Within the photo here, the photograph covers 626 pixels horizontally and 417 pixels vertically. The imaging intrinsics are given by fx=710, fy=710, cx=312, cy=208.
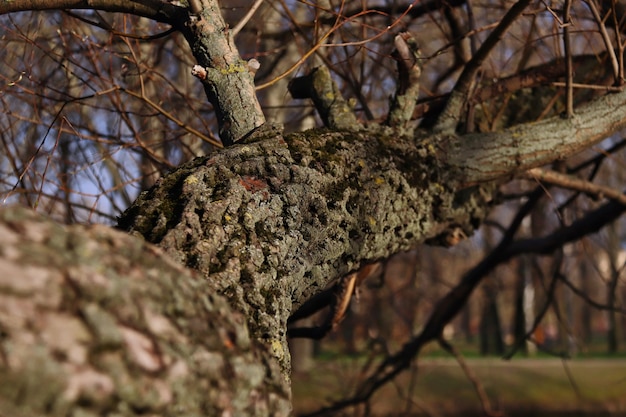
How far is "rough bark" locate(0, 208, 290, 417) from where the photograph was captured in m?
1.09

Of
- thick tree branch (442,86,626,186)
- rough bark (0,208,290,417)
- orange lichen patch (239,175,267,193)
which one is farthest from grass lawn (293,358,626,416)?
rough bark (0,208,290,417)

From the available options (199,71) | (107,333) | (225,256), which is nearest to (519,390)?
(199,71)

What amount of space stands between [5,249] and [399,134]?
1.94 meters

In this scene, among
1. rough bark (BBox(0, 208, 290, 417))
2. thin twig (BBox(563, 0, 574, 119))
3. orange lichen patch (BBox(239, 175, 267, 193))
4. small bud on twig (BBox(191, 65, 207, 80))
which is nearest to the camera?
rough bark (BBox(0, 208, 290, 417))

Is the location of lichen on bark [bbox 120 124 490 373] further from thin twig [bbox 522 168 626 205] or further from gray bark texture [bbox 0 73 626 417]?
thin twig [bbox 522 168 626 205]

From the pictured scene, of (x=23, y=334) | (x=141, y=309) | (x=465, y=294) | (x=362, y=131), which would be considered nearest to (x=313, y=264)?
(x=362, y=131)

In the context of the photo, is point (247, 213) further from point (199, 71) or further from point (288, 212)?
point (199, 71)

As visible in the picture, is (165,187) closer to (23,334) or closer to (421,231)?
(23,334)

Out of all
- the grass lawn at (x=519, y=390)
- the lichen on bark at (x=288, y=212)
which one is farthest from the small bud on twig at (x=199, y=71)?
the grass lawn at (x=519, y=390)

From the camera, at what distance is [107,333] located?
1171 millimetres

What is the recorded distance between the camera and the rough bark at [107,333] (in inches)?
42.9

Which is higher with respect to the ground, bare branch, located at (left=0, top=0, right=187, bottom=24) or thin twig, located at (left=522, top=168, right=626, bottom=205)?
bare branch, located at (left=0, top=0, right=187, bottom=24)

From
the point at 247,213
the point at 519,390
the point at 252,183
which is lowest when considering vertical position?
the point at 519,390

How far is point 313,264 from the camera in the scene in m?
2.16
